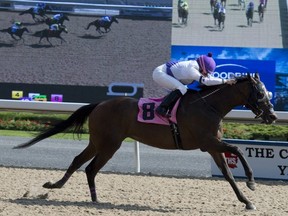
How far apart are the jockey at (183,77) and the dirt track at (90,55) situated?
510cm

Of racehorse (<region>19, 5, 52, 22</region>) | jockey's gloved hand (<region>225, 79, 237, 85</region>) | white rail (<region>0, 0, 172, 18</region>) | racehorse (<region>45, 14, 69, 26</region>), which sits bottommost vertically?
racehorse (<region>45, 14, 69, 26</region>)

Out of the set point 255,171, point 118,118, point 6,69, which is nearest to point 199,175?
point 255,171

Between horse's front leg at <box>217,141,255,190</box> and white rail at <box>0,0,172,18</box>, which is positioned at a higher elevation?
white rail at <box>0,0,172,18</box>

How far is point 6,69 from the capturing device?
13500mm

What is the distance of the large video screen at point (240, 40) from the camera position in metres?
12.9

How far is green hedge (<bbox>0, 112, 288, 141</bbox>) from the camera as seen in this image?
48.0 feet

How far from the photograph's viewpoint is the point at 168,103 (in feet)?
25.9

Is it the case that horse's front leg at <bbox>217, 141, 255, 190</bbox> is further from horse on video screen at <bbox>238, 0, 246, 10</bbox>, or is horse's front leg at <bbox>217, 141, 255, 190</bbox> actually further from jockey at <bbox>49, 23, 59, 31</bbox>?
jockey at <bbox>49, 23, 59, 31</bbox>

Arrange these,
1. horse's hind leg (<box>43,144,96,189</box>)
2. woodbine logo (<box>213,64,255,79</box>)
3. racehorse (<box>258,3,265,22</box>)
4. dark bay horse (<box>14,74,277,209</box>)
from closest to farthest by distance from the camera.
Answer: dark bay horse (<box>14,74,277,209</box>), horse's hind leg (<box>43,144,96,189</box>), woodbine logo (<box>213,64,255,79</box>), racehorse (<box>258,3,265,22</box>)

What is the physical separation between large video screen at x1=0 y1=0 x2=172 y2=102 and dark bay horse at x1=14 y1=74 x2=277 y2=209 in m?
5.00

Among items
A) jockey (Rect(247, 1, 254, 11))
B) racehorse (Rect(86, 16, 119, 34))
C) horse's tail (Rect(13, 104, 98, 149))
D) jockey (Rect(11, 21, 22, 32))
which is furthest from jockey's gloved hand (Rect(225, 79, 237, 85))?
jockey (Rect(11, 21, 22, 32))

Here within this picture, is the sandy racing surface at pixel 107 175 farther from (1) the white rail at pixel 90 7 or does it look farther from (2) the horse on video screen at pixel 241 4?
(2) the horse on video screen at pixel 241 4

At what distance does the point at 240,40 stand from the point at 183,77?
5535mm

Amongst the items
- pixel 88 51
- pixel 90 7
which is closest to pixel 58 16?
pixel 90 7
